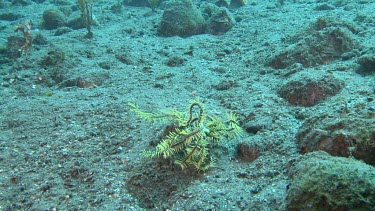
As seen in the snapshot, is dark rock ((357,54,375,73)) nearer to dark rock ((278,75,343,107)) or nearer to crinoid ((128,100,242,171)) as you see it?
dark rock ((278,75,343,107))

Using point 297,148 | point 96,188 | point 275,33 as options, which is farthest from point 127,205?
point 275,33

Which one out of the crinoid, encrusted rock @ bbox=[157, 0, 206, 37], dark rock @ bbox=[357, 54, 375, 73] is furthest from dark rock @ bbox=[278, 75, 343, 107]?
encrusted rock @ bbox=[157, 0, 206, 37]

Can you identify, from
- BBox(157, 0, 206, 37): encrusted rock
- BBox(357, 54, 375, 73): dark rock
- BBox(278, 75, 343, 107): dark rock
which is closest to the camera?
BBox(278, 75, 343, 107): dark rock

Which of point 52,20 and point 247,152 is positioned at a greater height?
point 52,20

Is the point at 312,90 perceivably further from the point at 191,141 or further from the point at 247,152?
the point at 191,141

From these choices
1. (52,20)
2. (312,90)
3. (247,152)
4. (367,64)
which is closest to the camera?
(247,152)

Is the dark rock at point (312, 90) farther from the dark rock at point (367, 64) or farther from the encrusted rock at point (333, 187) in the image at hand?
the encrusted rock at point (333, 187)

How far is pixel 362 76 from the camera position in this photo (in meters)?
4.79

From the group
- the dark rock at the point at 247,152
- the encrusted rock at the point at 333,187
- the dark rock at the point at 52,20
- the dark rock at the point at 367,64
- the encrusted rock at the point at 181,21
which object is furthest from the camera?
the dark rock at the point at 52,20

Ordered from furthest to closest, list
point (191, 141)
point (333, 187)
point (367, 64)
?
1. point (367, 64)
2. point (191, 141)
3. point (333, 187)

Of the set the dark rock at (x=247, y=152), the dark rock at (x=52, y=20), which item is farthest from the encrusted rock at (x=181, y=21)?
the dark rock at (x=247, y=152)

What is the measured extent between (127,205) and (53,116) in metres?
2.40

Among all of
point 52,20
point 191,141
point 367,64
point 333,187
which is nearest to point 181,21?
point 52,20

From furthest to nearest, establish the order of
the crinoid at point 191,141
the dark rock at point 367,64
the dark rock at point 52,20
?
the dark rock at point 52,20
the dark rock at point 367,64
the crinoid at point 191,141
